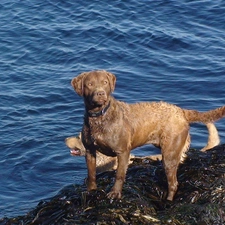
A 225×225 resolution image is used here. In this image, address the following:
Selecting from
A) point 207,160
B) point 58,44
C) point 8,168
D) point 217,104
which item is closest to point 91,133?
point 207,160

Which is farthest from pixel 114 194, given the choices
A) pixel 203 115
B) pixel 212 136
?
pixel 212 136

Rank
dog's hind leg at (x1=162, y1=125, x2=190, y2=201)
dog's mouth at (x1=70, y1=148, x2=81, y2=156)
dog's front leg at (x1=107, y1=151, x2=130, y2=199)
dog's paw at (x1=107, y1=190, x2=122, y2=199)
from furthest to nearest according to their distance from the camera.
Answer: dog's mouth at (x1=70, y1=148, x2=81, y2=156) < dog's hind leg at (x1=162, y1=125, x2=190, y2=201) < dog's paw at (x1=107, y1=190, x2=122, y2=199) < dog's front leg at (x1=107, y1=151, x2=130, y2=199)

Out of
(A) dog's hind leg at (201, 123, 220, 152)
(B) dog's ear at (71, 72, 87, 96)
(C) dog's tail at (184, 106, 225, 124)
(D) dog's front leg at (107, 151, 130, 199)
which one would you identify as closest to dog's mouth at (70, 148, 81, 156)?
(A) dog's hind leg at (201, 123, 220, 152)

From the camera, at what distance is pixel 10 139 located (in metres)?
13.7

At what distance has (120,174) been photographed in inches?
308

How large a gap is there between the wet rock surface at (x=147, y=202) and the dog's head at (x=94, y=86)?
4.08 ft

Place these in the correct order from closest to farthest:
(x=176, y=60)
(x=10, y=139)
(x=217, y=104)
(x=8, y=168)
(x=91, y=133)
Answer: (x=91, y=133), (x=8, y=168), (x=10, y=139), (x=217, y=104), (x=176, y=60)

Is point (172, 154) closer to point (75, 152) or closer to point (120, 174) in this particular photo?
point (120, 174)

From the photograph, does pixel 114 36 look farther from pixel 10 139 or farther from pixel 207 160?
pixel 207 160

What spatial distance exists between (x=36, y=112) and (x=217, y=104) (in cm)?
405

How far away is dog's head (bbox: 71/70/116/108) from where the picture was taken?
7.47 meters

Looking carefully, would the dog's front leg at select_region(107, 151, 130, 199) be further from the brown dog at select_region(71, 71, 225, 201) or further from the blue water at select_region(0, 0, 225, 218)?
the blue water at select_region(0, 0, 225, 218)

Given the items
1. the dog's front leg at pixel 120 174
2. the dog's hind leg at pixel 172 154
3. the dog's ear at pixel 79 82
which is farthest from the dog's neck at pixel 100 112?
the dog's hind leg at pixel 172 154

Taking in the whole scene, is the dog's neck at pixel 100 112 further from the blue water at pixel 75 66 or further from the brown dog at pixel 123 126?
the blue water at pixel 75 66
